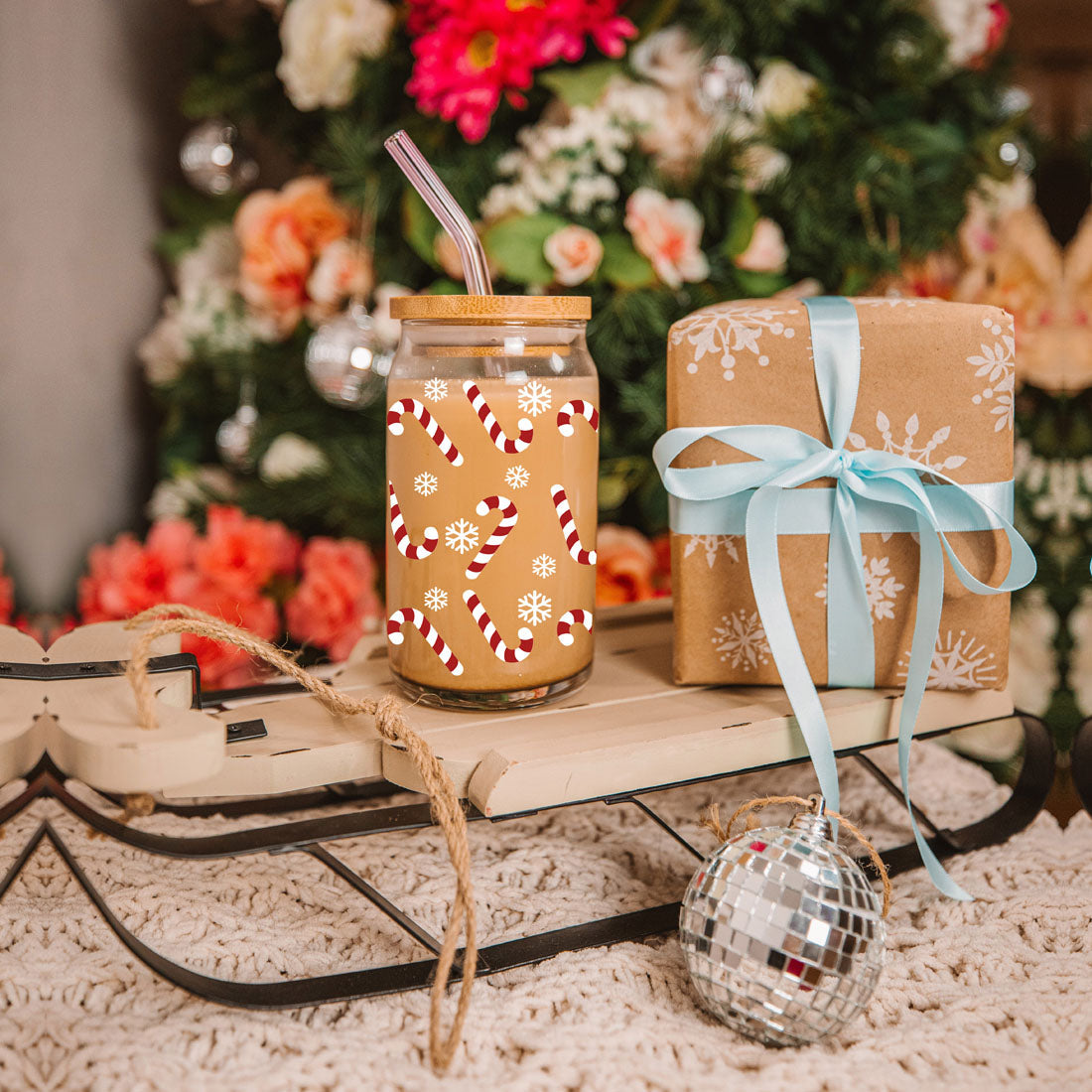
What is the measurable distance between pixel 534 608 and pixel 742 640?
0.54 ft

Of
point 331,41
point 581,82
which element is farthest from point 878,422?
point 331,41

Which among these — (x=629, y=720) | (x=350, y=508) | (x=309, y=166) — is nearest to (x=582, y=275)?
(x=350, y=508)

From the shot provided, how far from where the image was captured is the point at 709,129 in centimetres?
110

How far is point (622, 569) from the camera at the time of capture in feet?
3.76

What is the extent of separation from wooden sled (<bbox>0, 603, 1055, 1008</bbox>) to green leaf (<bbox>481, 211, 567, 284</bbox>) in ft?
1.57

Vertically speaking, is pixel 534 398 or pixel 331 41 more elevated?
pixel 331 41

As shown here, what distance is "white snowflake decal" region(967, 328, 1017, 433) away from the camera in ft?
2.33

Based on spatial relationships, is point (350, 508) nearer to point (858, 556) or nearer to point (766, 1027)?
point (858, 556)

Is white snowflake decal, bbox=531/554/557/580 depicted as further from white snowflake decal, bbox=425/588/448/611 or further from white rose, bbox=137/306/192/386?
white rose, bbox=137/306/192/386

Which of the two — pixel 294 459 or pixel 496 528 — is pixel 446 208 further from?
pixel 294 459

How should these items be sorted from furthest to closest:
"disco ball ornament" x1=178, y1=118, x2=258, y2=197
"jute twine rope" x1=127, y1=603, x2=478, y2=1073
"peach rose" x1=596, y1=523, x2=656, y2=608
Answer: "disco ball ornament" x1=178, y1=118, x2=258, y2=197 < "peach rose" x1=596, y1=523, x2=656, y2=608 < "jute twine rope" x1=127, y1=603, x2=478, y2=1073

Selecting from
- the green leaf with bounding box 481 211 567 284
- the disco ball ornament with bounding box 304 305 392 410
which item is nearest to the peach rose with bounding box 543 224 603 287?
the green leaf with bounding box 481 211 567 284

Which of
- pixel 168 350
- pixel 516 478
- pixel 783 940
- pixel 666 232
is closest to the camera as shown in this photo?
pixel 783 940

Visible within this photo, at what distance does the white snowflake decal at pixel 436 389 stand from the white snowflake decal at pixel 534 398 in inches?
1.8
